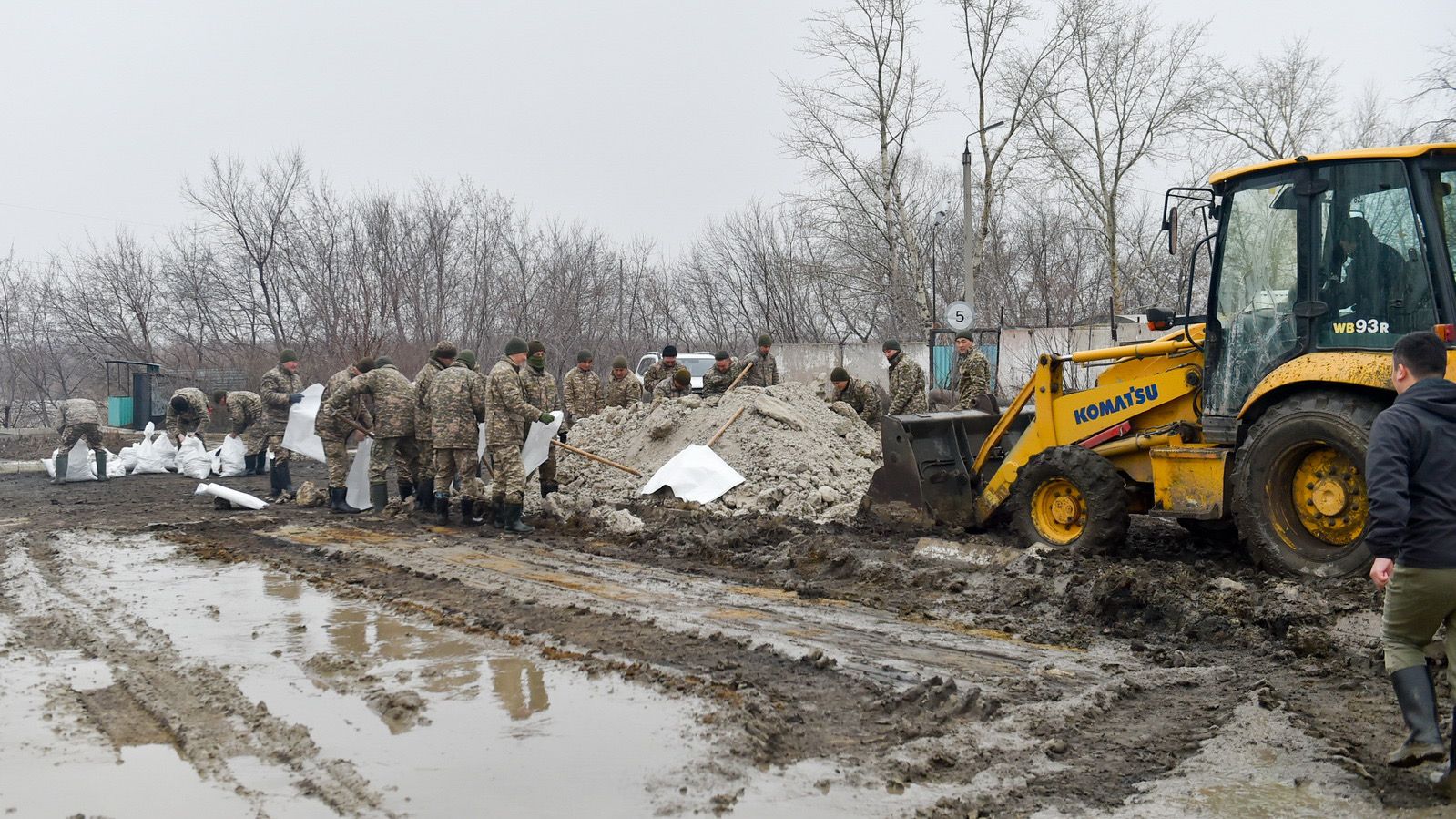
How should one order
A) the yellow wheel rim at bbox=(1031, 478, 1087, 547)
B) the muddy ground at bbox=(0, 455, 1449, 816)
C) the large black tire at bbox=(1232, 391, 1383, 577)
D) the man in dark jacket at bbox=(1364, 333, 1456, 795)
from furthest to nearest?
the yellow wheel rim at bbox=(1031, 478, 1087, 547) → the large black tire at bbox=(1232, 391, 1383, 577) → the muddy ground at bbox=(0, 455, 1449, 816) → the man in dark jacket at bbox=(1364, 333, 1456, 795)

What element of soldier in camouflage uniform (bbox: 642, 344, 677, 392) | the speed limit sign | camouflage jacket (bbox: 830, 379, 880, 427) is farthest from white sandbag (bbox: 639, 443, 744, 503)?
the speed limit sign

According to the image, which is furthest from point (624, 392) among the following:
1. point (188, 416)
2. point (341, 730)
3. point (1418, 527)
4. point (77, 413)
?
point (1418, 527)

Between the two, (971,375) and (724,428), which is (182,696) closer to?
(724,428)

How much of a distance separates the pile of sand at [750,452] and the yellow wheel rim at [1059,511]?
7.99ft

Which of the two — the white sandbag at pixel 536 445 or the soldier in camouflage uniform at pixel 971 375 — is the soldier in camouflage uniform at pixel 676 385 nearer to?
the white sandbag at pixel 536 445

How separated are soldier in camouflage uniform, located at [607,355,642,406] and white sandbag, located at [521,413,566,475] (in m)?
3.74

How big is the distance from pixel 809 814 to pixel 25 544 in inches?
378

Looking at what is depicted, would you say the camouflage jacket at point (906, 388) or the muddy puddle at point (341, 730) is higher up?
the camouflage jacket at point (906, 388)

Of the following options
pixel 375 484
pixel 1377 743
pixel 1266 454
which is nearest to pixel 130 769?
pixel 1377 743

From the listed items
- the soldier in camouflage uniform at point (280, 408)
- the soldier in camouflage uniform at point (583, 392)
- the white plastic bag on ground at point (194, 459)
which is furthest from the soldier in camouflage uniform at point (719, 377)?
the white plastic bag on ground at point (194, 459)

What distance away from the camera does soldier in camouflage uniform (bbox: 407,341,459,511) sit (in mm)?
12570

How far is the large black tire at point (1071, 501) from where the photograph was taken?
806 cm

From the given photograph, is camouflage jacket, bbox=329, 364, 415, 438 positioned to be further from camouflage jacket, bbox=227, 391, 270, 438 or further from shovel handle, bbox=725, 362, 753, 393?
camouflage jacket, bbox=227, 391, 270, 438

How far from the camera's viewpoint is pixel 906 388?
13688mm
